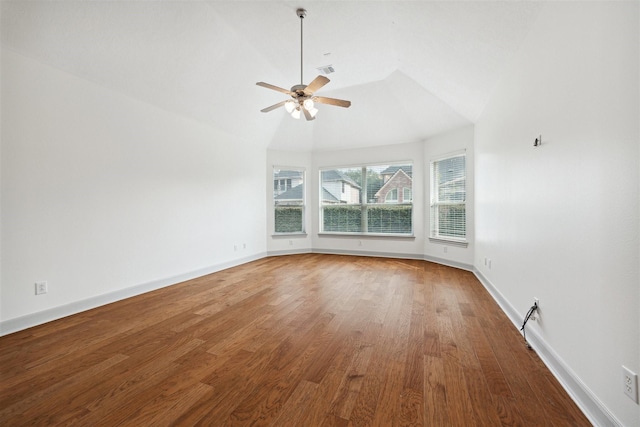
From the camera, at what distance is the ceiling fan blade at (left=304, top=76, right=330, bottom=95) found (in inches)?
102

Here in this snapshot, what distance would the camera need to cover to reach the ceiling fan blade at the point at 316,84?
2582mm

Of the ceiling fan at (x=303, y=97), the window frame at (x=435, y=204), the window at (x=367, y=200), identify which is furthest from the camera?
the window at (x=367, y=200)

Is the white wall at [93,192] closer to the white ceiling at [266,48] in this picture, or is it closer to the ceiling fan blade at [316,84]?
the white ceiling at [266,48]

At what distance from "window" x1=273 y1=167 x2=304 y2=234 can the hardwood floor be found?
3.40m

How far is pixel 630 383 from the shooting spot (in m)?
1.19

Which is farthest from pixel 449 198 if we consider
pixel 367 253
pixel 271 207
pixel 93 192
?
pixel 93 192

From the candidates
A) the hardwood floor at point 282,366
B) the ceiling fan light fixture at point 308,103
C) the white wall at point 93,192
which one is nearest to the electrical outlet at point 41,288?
the white wall at point 93,192

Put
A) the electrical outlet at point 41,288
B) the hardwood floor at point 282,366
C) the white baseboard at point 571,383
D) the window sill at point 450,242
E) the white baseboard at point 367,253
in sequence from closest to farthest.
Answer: the white baseboard at point 571,383
the hardwood floor at point 282,366
the electrical outlet at point 41,288
the window sill at point 450,242
the white baseboard at point 367,253

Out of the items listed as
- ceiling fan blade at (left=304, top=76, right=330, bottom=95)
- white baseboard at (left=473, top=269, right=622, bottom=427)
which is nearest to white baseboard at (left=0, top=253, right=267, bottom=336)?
ceiling fan blade at (left=304, top=76, right=330, bottom=95)

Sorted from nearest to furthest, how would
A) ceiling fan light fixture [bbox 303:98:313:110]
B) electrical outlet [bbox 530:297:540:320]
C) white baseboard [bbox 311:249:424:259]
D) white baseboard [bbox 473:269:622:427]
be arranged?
1. white baseboard [bbox 473:269:622:427]
2. electrical outlet [bbox 530:297:540:320]
3. ceiling fan light fixture [bbox 303:98:313:110]
4. white baseboard [bbox 311:249:424:259]

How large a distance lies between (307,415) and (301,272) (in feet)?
11.1

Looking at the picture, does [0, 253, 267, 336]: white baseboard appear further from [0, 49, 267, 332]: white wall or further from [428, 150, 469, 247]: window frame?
[428, 150, 469, 247]: window frame

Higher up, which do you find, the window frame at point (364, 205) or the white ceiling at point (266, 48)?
the white ceiling at point (266, 48)

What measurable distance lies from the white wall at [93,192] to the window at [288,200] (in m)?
1.86
